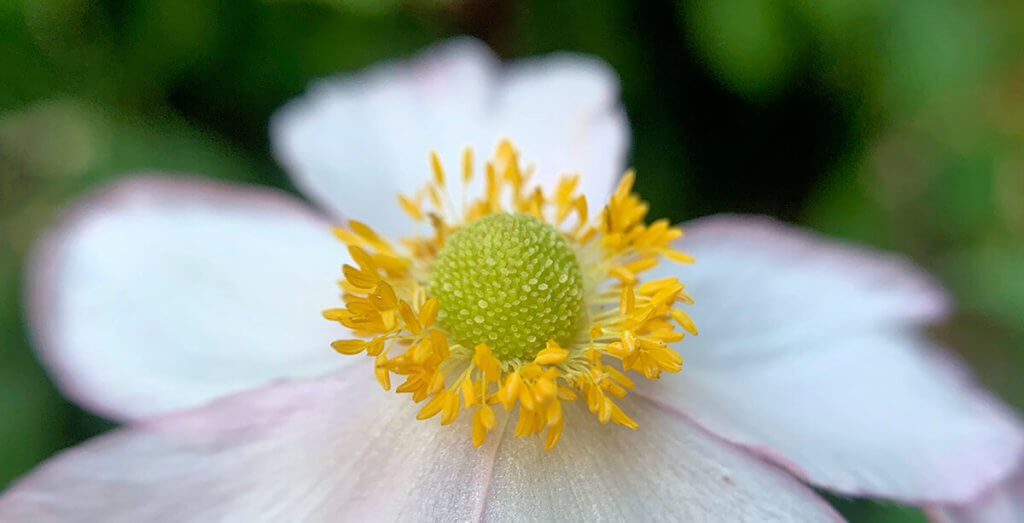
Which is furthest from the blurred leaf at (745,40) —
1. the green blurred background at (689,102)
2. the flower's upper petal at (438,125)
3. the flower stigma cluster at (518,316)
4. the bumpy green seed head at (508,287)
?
the bumpy green seed head at (508,287)

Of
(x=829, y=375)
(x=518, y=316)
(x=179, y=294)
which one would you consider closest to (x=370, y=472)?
(x=518, y=316)

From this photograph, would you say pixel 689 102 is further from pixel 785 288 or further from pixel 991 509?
pixel 991 509

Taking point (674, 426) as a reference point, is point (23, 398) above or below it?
above

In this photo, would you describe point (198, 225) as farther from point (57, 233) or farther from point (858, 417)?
point (858, 417)

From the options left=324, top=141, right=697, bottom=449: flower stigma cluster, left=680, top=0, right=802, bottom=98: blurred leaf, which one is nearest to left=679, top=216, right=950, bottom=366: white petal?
left=324, top=141, right=697, bottom=449: flower stigma cluster

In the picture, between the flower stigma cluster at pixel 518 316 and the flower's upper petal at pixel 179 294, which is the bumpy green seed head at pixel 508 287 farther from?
the flower's upper petal at pixel 179 294

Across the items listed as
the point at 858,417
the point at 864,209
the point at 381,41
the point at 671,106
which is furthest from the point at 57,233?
the point at 864,209
